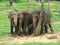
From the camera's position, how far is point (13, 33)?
1486cm

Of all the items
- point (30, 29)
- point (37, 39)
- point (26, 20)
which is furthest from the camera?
point (30, 29)

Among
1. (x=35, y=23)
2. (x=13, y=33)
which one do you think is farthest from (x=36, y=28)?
(x=13, y=33)

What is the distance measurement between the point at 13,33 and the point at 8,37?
95 cm

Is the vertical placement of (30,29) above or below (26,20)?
below

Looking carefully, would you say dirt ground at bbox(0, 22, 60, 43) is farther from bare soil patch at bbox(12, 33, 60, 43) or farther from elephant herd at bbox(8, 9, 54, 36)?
elephant herd at bbox(8, 9, 54, 36)

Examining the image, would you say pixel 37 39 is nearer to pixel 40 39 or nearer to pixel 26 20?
pixel 40 39

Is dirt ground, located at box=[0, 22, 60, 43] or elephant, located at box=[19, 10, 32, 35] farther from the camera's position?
elephant, located at box=[19, 10, 32, 35]

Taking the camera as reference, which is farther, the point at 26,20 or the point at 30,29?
the point at 30,29

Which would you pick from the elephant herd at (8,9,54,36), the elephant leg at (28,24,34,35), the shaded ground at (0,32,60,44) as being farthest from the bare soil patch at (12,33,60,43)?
the elephant leg at (28,24,34,35)

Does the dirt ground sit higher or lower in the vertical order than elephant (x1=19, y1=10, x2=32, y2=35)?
lower

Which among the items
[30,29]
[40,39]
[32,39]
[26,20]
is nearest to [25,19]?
[26,20]

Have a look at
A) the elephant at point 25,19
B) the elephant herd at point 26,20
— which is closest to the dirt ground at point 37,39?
the elephant herd at point 26,20

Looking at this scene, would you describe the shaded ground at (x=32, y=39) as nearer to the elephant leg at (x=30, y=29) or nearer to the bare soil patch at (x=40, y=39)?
the bare soil patch at (x=40, y=39)

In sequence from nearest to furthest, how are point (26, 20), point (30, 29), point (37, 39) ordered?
point (37, 39) → point (26, 20) → point (30, 29)
